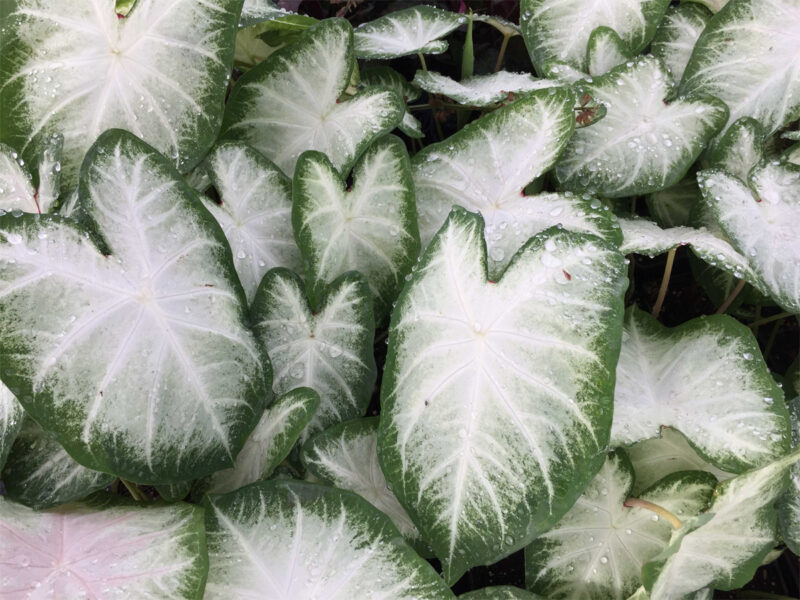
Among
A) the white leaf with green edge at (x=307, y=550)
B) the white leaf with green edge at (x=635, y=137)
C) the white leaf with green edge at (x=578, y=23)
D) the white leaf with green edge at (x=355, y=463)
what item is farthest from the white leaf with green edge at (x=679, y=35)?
the white leaf with green edge at (x=307, y=550)

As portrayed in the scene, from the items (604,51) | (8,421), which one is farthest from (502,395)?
(604,51)

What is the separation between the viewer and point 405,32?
1317 mm

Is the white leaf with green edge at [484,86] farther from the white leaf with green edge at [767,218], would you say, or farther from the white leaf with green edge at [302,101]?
the white leaf with green edge at [767,218]

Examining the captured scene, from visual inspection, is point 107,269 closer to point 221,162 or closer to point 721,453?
point 221,162

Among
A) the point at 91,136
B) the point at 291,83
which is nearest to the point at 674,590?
the point at 291,83

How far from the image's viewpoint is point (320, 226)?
1.00 metres

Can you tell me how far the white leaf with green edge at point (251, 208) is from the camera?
1.08 meters

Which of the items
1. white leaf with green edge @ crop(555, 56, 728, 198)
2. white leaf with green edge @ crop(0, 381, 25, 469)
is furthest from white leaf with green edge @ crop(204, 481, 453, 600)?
white leaf with green edge @ crop(555, 56, 728, 198)

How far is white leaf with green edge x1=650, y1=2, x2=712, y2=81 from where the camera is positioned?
1340mm

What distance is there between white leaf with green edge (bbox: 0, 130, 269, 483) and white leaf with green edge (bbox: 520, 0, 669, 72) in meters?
0.78

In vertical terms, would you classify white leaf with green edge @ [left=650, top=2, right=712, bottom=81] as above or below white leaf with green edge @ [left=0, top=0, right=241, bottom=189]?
below

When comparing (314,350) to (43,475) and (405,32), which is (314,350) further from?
(405,32)

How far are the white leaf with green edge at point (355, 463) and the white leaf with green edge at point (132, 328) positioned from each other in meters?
0.11

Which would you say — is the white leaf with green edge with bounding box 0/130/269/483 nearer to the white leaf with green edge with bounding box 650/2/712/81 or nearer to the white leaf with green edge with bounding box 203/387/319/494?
the white leaf with green edge with bounding box 203/387/319/494
